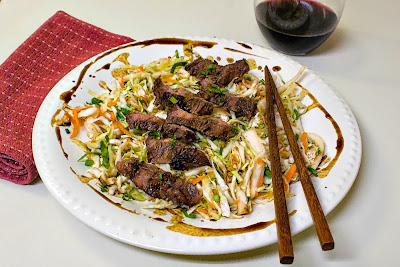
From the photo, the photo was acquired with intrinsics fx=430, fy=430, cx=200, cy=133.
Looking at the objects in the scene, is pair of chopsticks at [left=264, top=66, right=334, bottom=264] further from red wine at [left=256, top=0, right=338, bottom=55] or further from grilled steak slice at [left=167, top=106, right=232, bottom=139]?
red wine at [left=256, top=0, right=338, bottom=55]

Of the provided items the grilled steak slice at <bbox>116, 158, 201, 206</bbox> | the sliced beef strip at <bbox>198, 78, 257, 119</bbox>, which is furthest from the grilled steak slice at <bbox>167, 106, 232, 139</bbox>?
the grilled steak slice at <bbox>116, 158, 201, 206</bbox>

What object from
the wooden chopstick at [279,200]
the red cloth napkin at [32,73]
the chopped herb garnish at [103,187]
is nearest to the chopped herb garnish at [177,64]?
the red cloth napkin at [32,73]

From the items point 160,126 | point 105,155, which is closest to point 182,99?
point 160,126

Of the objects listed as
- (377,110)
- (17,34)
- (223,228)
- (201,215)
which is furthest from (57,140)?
(377,110)

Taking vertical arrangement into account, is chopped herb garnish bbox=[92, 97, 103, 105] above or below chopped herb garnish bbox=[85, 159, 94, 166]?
above

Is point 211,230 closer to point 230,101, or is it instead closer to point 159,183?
point 159,183

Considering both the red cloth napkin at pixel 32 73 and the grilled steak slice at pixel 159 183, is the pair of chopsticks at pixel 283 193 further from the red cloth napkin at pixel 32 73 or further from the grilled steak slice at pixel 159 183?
the red cloth napkin at pixel 32 73

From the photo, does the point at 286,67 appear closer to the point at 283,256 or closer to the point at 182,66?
the point at 182,66
